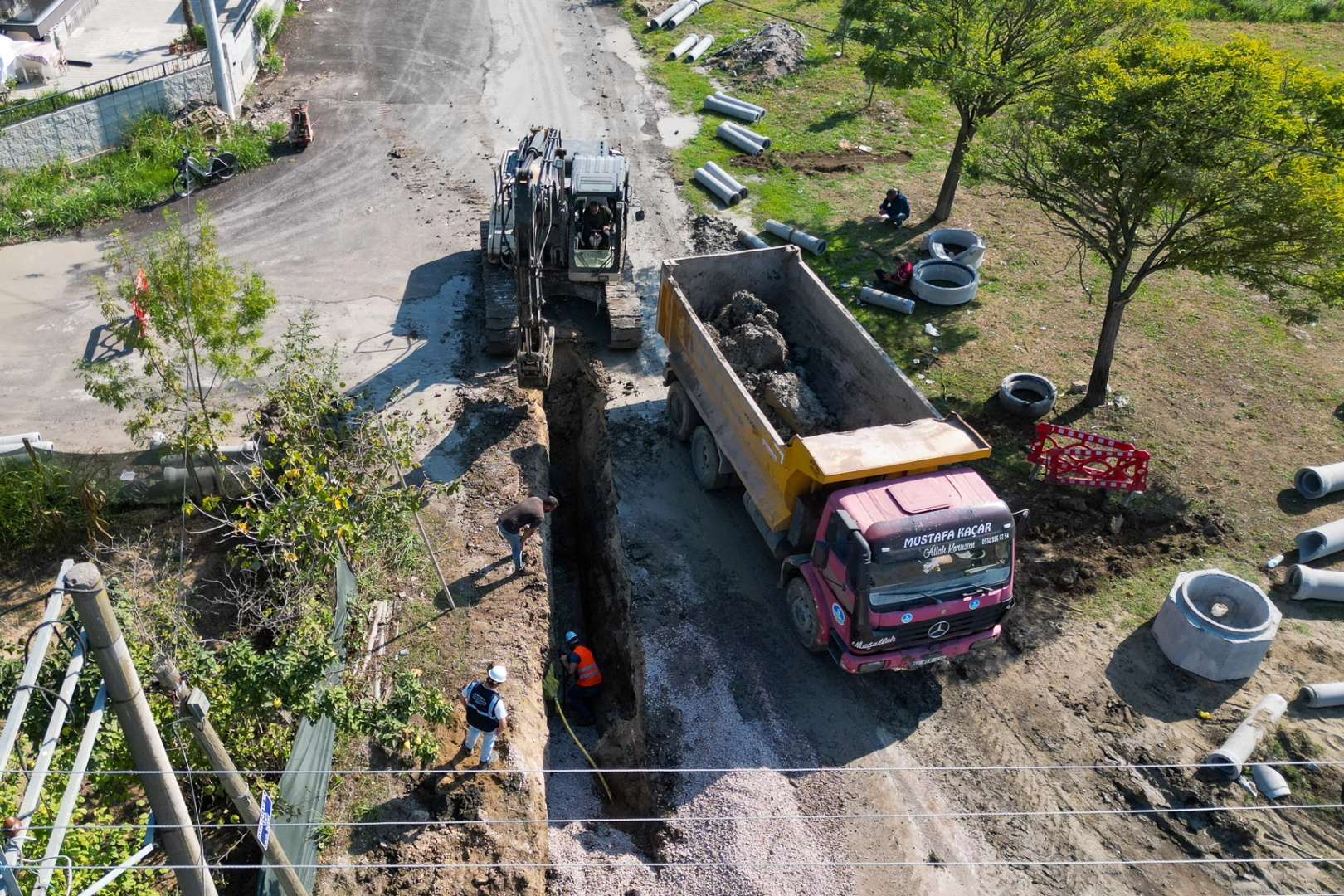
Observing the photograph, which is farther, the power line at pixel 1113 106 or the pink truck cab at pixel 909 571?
the power line at pixel 1113 106

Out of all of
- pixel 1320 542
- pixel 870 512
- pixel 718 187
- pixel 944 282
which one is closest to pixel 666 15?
pixel 718 187

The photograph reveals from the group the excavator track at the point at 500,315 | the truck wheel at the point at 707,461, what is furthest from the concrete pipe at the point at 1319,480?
the excavator track at the point at 500,315

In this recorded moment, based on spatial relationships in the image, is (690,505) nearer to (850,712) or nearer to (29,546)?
(850,712)

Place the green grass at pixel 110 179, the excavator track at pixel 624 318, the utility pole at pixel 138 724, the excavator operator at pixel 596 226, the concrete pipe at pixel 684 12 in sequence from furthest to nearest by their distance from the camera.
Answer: the concrete pipe at pixel 684 12
the green grass at pixel 110 179
the excavator track at pixel 624 318
the excavator operator at pixel 596 226
the utility pole at pixel 138 724

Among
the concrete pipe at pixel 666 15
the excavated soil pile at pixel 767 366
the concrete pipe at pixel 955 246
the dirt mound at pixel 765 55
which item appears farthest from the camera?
the concrete pipe at pixel 666 15

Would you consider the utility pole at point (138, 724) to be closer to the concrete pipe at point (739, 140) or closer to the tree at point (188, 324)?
the tree at point (188, 324)

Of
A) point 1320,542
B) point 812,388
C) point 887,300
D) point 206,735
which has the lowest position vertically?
point 1320,542

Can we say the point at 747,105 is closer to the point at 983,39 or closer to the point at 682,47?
the point at 682,47
